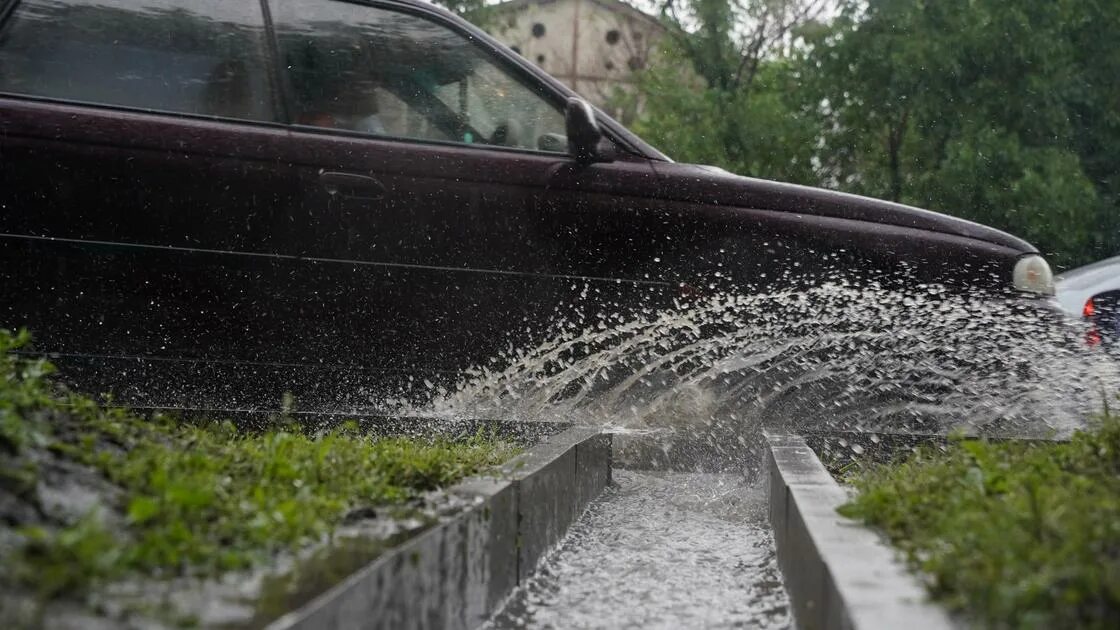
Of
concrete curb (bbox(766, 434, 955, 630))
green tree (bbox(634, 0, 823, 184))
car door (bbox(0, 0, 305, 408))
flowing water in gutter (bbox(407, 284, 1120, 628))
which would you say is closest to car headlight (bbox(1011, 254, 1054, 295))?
flowing water in gutter (bbox(407, 284, 1120, 628))

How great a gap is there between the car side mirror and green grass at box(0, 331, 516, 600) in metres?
2.14

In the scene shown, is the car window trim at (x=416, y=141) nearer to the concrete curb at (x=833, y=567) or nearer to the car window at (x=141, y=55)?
the car window at (x=141, y=55)

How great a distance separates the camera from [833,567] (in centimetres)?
282

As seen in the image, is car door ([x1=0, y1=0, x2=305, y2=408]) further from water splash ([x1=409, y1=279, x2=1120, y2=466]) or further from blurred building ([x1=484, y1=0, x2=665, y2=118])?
blurred building ([x1=484, y1=0, x2=665, y2=118])

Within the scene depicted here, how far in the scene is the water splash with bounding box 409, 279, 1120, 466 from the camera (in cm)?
588

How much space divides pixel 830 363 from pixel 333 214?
2243mm

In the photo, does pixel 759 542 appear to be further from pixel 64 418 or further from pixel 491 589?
pixel 64 418

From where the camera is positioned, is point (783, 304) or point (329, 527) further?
point (783, 304)

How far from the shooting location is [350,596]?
243cm

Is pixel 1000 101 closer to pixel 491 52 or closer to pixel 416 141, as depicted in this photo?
pixel 491 52

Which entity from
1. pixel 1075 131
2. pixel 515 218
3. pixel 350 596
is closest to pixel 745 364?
pixel 515 218

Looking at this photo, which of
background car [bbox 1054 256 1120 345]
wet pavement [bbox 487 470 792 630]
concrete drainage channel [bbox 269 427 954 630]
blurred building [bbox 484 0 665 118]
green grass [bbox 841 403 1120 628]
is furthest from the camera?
blurred building [bbox 484 0 665 118]

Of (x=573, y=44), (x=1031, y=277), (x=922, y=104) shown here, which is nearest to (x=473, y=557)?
(x=1031, y=277)

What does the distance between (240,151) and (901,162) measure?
18.1 meters
